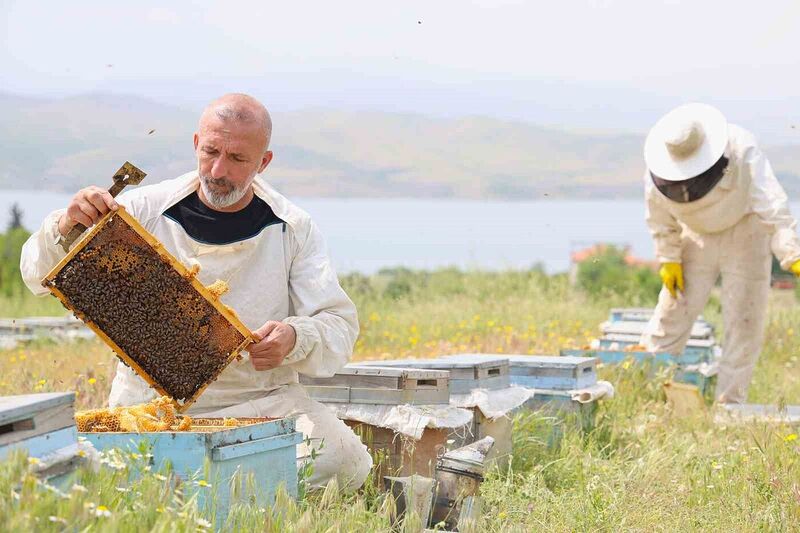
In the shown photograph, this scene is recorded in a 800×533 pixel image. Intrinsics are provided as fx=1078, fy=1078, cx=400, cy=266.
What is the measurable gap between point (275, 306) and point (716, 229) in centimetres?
494

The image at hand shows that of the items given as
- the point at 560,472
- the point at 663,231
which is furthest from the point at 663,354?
the point at 560,472

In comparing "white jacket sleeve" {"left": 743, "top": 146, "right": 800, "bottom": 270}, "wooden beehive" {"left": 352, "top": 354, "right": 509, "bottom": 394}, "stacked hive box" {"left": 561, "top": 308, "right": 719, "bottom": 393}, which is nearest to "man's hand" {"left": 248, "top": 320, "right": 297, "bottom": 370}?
"wooden beehive" {"left": 352, "top": 354, "right": 509, "bottom": 394}

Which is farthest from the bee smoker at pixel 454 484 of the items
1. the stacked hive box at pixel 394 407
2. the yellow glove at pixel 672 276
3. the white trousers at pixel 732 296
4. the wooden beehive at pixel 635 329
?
the wooden beehive at pixel 635 329

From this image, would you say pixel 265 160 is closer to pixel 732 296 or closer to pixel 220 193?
pixel 220 193

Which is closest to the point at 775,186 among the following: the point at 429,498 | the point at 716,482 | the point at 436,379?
the point at 716,482

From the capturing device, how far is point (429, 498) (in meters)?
4.37

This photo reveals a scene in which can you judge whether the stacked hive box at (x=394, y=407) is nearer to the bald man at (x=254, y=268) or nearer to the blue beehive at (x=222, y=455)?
the bald man at (x=254, y=268)

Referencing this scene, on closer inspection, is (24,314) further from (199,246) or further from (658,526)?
(658,526)

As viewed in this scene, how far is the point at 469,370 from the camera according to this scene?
223 inches

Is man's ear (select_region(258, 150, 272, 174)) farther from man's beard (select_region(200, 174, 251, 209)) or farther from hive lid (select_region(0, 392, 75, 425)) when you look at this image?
hive lid (select_region(0, 392, 75, 425))

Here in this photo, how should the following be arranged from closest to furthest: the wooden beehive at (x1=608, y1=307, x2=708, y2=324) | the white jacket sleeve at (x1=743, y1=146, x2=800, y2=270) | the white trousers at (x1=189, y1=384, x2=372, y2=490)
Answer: the white trousers at (x1=189, y1=384, x2=372, y2=490), the white jacket sleeve at (x1=743, y1=146, x2=800, y2=270), the wooden beehive at (x1=608, y1=307, x2=708, y2=324)

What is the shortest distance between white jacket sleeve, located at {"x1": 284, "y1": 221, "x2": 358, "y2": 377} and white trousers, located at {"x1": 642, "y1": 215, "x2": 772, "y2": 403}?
4705 millimetres

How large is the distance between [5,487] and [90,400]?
11.6ft

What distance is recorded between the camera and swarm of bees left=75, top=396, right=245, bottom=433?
13.3ft
